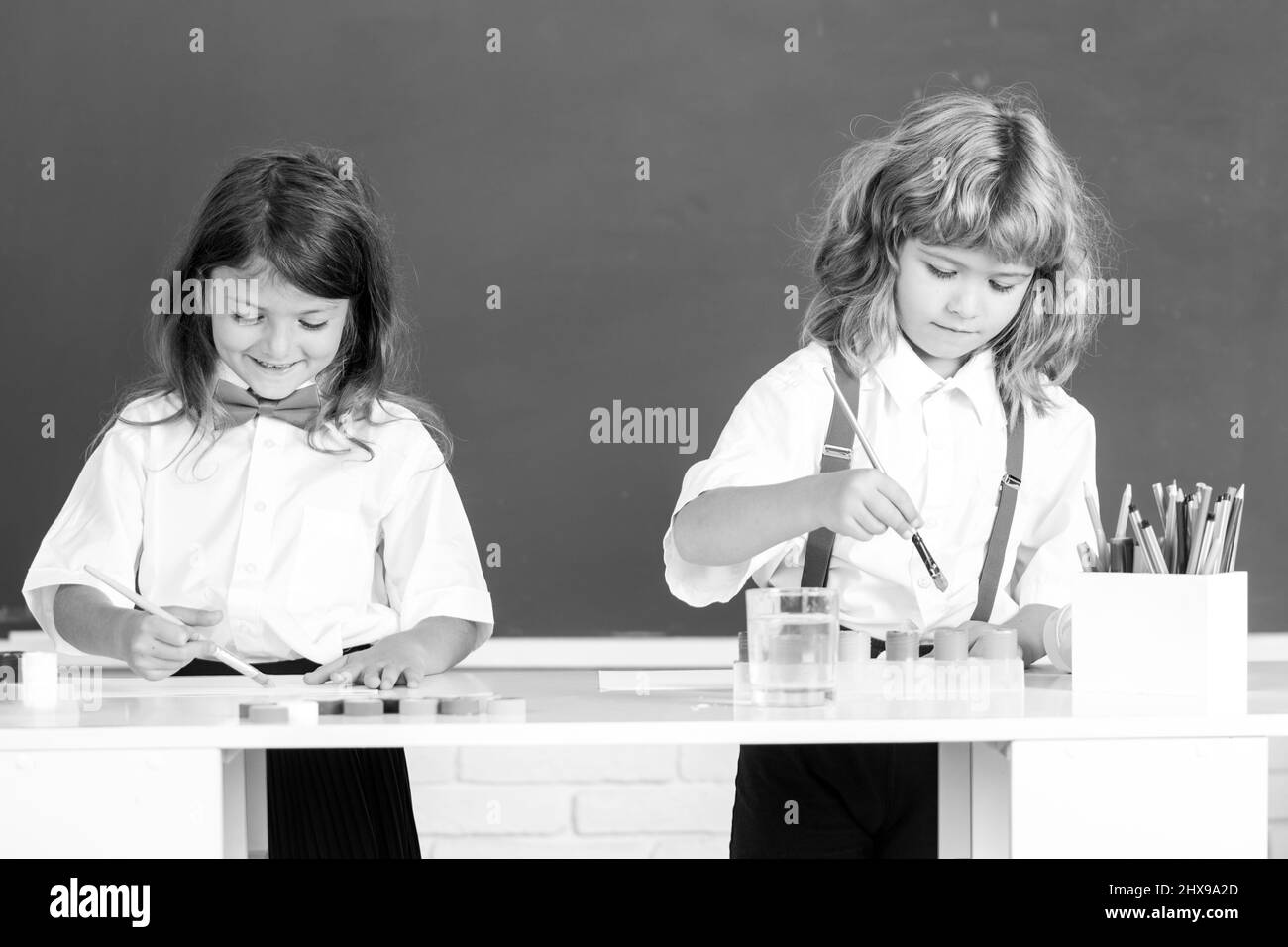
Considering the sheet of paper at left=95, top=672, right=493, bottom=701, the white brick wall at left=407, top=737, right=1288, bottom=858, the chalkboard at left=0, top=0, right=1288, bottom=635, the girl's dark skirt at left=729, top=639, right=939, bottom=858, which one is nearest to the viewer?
the sheet of paper at left=95, top=672, right=493, bottom=701

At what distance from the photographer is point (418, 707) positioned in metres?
1.22

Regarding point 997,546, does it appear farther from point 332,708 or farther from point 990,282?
point 332,708

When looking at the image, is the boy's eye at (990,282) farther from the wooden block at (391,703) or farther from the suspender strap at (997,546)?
the wooden block at (391,703)

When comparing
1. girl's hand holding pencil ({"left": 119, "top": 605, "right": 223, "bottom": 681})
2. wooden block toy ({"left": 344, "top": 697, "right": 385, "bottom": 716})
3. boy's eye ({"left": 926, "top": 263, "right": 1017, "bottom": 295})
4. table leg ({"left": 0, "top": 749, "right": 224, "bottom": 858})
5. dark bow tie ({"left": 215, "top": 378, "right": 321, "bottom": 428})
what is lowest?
table leg ({"left": 0, "top": 749, "right": 224, "bottom": 858})

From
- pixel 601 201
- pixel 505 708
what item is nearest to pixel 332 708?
pixel 505 708

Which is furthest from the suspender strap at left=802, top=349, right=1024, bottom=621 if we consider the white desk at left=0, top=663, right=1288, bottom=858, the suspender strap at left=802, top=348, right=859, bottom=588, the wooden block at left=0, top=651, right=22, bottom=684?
the wooden block at left=0, top=651, right=22, bottom=684

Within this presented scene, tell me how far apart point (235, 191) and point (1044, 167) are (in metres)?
0.98

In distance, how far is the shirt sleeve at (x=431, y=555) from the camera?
172 cm

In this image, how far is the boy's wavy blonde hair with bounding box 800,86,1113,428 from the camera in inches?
66.4

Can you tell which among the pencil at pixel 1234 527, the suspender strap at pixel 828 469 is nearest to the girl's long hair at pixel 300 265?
the suspender strap at pixel 828 469

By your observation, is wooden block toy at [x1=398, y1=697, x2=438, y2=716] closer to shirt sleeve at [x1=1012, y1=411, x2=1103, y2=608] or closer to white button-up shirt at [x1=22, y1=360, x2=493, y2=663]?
white button-up shirt at [x1=22, y1=360, x2=493, y2=663]

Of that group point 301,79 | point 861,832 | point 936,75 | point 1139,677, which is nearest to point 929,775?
point 861,832

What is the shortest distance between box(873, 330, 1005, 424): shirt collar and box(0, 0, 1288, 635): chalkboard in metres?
0.53
